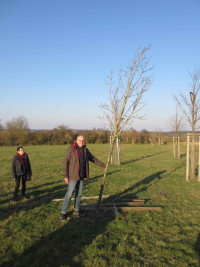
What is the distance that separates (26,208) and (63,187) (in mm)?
2555

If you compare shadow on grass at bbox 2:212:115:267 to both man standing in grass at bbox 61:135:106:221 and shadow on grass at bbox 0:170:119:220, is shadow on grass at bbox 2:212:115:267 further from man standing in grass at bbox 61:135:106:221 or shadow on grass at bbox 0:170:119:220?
shadow on grass at bbox 0:170:119:220

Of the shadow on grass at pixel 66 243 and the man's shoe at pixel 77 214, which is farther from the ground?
the man's shoe at pixel 77 214

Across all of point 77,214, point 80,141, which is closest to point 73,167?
point 80,141

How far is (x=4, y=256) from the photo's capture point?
3463mm

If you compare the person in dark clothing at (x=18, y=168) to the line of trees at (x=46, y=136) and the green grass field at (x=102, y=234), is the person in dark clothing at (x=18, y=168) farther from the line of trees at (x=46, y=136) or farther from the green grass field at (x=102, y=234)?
the line of trees at (x=46, y=136)

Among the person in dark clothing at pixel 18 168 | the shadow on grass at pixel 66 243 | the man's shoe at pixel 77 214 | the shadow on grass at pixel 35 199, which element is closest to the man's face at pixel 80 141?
the man's shoe at pixel 77 214

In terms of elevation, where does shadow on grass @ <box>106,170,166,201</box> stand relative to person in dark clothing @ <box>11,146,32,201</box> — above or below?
below

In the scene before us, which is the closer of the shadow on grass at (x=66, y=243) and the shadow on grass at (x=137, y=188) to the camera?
the shadow on grass at (x=66, y=243)

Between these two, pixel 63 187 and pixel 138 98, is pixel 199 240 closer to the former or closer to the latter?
pixel 138 98

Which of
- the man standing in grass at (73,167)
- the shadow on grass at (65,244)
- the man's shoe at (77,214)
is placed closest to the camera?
the shadow on grass at (65,244)

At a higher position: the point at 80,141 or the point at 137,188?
the point at 80,141

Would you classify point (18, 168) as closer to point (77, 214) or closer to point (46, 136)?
point (77, 214)

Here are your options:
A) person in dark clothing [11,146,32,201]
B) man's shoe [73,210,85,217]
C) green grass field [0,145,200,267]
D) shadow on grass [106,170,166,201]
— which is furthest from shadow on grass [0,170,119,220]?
shadow on grass [106,170,166,201]

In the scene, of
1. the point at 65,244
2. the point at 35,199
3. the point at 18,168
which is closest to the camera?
the point at 65,244
